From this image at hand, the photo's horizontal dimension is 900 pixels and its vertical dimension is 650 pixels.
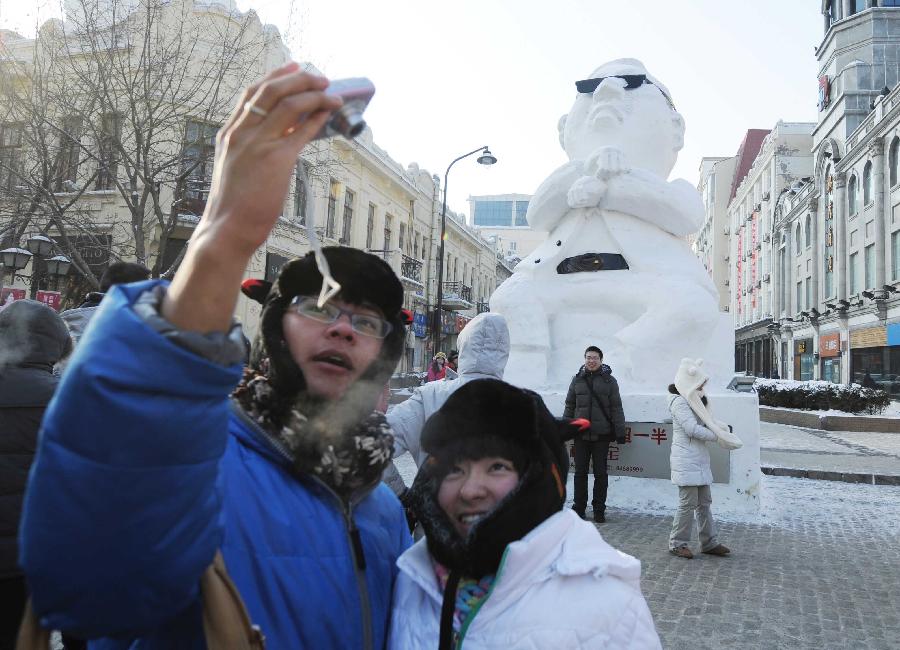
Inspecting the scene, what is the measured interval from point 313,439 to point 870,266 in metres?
34.3

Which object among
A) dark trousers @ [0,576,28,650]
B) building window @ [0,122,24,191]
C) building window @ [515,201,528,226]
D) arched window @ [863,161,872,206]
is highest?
building window @ [515,201,528,226]

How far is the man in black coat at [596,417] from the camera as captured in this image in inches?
246

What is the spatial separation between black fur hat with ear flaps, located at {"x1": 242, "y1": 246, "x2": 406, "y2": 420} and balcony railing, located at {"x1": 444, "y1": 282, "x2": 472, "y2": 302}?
90.0 feet

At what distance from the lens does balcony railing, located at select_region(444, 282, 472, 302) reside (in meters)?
29.7

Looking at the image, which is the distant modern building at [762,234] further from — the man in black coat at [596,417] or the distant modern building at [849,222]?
the man in black coat at [596,417]

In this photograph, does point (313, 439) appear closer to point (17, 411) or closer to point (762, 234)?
point (17, 411)

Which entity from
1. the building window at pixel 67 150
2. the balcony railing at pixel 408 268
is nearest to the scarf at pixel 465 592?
the building window at pixel 67 150

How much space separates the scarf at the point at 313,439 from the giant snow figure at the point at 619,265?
20.6ft

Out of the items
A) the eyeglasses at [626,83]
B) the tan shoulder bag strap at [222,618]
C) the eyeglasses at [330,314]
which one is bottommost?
the tan shoulder bag strap at [222,618]

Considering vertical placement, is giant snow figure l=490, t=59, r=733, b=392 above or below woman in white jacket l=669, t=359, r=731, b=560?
above

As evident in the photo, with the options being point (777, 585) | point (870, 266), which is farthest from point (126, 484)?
point (870, 266)

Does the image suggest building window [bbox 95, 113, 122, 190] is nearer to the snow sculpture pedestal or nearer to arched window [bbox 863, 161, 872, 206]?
the snow sculpture pedestal

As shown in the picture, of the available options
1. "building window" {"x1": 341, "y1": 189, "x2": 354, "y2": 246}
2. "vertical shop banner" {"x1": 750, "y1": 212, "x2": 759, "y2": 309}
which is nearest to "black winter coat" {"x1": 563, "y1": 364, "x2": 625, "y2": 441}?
"building window" {"x1": 341, "y1": 189, "x2": 354, "y2": 246}

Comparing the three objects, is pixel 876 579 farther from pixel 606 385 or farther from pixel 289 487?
pixel 289 487
